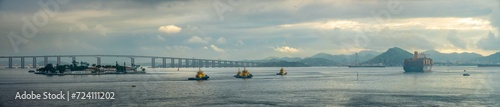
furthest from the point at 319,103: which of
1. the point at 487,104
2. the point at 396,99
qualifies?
the point at 487,104

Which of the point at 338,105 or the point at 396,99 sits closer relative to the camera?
the point at 338,105

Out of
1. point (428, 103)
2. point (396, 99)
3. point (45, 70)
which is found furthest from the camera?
point (45, 70)

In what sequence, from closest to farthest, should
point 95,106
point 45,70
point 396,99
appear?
point 95,106 → point 396,99 → point 45,70

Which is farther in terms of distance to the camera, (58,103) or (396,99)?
(396,99)

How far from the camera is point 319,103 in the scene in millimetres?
57938

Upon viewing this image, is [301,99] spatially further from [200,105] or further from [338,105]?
[200,105]

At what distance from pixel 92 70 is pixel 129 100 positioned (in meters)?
141

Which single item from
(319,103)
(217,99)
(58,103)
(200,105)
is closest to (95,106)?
(58,103)

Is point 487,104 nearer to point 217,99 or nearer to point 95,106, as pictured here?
point 217,99

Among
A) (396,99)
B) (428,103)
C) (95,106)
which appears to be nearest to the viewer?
(95,106)

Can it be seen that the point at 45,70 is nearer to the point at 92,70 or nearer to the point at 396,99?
the point at 92,70

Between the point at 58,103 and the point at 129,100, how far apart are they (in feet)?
27.7

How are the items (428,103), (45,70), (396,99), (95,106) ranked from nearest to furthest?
(95,106) → (428,103) → (396,99) → (45,70)

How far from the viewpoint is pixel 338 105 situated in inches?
2195
